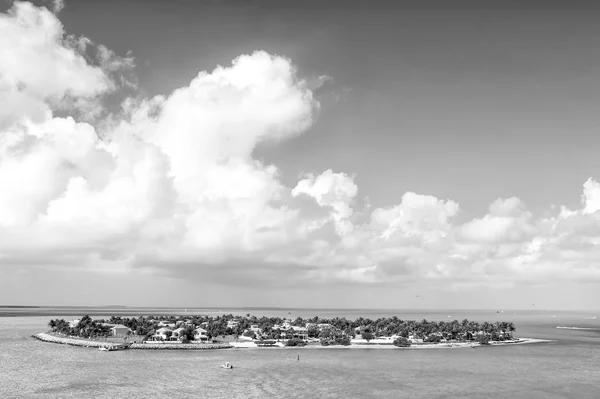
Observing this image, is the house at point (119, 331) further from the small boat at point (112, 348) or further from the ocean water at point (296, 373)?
A: the small boat at point (112, 348)

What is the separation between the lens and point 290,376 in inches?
3250

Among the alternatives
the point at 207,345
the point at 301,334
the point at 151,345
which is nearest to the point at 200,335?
the point at 207,345

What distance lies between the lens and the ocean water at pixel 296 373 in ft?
232

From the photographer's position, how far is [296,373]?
8562cm

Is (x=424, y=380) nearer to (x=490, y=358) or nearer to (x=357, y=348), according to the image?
(x=490, y=358)

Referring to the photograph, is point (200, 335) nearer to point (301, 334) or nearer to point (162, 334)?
point (162, 334)

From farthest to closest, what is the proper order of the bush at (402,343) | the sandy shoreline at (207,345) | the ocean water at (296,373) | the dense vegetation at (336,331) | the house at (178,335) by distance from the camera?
the dense vegetation at (336,331), the bush at (402,343), the house at (178,335), the sandy shoreline at (207,345), the ocean water at (296,373)

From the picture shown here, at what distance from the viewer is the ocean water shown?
232 ft

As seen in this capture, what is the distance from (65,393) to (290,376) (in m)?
33.8

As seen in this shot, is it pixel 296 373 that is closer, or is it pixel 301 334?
pixel 296 373

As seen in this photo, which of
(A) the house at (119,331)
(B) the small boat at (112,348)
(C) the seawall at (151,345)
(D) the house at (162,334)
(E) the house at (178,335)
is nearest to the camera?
(B) the small boat at (112,348)

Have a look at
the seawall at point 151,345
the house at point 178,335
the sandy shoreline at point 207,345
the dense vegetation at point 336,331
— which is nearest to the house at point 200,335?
the dense vegetation at point 336,331

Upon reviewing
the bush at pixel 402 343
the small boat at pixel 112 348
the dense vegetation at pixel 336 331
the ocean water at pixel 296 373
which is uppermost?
the dense vegetation at pixel 336 331

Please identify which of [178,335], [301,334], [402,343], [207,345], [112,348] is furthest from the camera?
[301,334]
